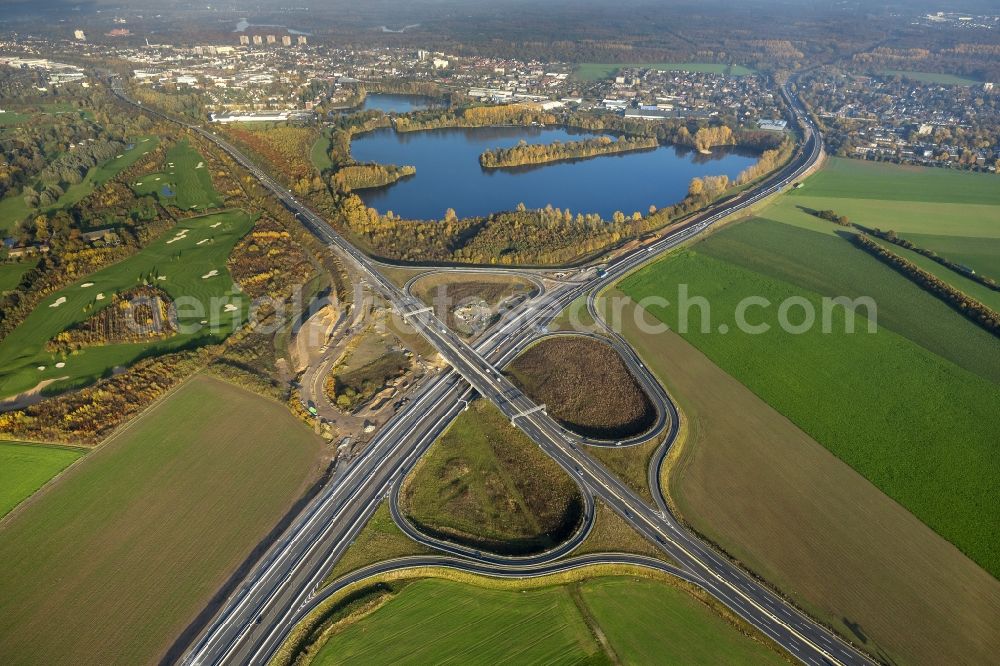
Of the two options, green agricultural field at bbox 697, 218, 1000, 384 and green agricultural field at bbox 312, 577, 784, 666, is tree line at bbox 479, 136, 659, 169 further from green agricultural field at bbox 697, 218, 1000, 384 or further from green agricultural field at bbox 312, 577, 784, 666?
green agricultural field at bbox 312, 577, 784, 666

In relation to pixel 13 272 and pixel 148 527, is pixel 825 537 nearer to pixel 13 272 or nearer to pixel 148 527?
pixel 148 527

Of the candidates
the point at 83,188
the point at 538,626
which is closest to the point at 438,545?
the point at 538,626

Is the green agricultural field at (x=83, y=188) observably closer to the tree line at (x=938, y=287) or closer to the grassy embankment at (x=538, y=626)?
the grassy embankment at (x=538, y=626)

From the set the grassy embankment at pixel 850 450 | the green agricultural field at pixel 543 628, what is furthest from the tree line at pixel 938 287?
the green agricultural field at pixel 543 628

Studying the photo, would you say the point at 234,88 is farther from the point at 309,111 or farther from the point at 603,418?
the point at 603,418

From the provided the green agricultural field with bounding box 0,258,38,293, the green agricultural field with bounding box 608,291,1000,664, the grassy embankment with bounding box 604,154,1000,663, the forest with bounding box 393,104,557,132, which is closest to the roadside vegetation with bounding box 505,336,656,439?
the grassy embankment with bounding box 604,154,1000,663

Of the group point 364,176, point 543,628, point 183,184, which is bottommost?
point 543,628

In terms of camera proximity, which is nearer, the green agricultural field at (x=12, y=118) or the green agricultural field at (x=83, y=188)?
the green agricultural field at (x=83, y=188)
